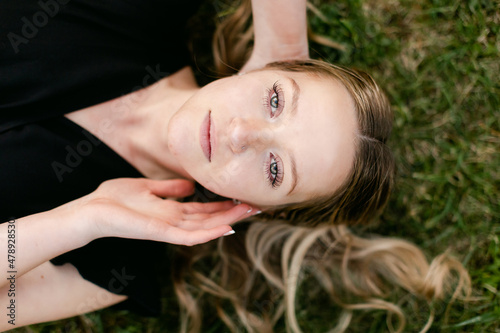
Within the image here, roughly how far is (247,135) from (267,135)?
0.36ft

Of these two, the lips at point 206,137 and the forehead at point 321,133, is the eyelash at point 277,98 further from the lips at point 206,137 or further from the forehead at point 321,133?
the lips at point 206,137

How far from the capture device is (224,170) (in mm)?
2285

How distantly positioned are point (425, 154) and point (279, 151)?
1.62m

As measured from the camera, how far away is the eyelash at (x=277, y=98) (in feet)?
7.34

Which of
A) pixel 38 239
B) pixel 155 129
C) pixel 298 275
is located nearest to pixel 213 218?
pixel 155 129

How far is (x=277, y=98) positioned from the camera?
227 centimetres

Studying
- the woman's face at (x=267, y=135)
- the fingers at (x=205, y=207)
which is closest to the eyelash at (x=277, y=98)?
the woman's face at (x=267, y=135)

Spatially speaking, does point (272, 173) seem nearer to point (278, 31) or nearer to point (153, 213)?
point (153, 213)

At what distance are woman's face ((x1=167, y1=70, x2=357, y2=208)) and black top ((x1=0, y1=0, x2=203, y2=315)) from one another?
2.24 feet

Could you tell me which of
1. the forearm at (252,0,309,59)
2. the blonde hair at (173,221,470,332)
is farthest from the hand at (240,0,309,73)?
the blonde hair at (173,221,470,332)

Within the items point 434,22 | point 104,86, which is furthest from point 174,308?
point 434,22

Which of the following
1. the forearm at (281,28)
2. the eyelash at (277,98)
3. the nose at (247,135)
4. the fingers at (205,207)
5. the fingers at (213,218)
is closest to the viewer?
the nose at (247,135)

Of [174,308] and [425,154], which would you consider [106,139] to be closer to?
[174,308]

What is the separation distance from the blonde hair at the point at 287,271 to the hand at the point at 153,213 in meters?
0.64
